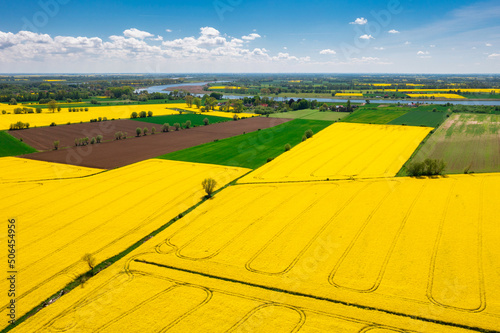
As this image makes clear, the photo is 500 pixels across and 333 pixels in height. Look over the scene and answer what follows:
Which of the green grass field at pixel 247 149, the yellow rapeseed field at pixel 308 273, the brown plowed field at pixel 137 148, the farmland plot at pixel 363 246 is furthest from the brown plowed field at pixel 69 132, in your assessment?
the yellow rapeseed field at pixel 308 273

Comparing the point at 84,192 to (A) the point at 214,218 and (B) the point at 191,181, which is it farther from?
(A) the point at 214,218

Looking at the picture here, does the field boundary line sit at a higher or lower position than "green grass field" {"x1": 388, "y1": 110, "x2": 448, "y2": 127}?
lower

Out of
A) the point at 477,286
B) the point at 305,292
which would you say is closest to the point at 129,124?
the point at 305,292

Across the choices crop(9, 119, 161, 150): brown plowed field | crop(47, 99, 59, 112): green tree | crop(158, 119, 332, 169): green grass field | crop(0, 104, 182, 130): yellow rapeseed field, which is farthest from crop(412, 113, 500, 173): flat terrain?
crop(47, 99, 59, 112): green tree

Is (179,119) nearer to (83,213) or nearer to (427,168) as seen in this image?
(83,213)

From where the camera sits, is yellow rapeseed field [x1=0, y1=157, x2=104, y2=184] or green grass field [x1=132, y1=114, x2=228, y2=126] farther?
green grass field [x1=132, y1=114, x2=228, y2=126]

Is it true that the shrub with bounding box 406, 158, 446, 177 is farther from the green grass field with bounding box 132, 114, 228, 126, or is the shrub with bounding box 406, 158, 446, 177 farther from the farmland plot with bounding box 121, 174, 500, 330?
the green grass field with bounding box 132, 114, 228, 126

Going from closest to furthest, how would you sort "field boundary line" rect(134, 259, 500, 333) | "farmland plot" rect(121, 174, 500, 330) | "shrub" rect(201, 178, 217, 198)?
"field boundary line" rect(134, 259, 500, 333) < "farmland plot" rect(121, 174, 500, 330) < "shrub" rect(201, 178, 217, 198)
